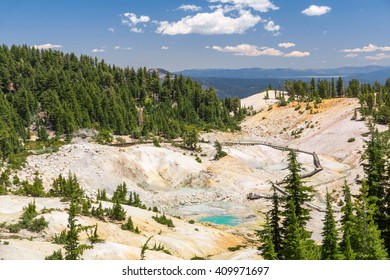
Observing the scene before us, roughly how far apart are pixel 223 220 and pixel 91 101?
74.8 metres

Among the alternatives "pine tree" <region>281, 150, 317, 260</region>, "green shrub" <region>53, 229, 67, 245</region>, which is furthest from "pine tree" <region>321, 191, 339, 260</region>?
"green shrub" <region>53, 229, 67, 245</region>

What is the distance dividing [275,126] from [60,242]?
124 meters

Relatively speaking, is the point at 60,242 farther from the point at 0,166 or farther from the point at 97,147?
the point at 97,147

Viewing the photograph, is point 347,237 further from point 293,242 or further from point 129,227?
point 129,227

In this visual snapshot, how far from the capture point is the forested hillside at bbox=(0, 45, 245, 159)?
11144cm

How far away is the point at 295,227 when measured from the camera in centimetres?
2398

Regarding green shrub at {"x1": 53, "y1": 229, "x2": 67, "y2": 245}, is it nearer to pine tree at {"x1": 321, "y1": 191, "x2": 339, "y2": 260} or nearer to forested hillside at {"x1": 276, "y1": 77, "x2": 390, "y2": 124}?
pine tree at {"x1": 321, "y1": 191, "x2": 339, "y2": 260}

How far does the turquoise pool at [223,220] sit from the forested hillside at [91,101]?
44.7 meters

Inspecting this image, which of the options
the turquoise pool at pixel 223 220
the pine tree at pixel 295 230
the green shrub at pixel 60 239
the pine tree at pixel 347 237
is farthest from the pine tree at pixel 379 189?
the turquoise pool at pixel 223 220

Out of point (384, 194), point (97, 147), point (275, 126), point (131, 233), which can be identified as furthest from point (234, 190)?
point (275, 126)

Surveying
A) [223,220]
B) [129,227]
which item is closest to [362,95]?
[223,220]

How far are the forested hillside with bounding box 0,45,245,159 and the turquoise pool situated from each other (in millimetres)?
44686

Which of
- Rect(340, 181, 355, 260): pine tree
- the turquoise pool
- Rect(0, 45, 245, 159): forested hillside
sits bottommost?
the turquoise pool

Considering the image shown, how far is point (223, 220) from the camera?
65125 mm
